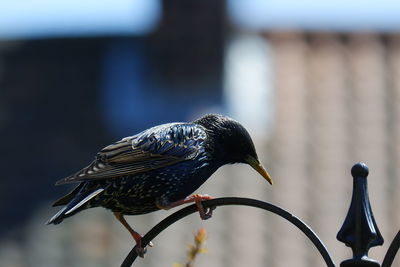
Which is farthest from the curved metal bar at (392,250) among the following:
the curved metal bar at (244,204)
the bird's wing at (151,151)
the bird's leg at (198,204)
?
the bird's wing at (151,151)

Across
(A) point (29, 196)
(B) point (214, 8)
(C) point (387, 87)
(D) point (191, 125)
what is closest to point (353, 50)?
(C) point (387, 87)

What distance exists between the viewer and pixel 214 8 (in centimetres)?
1270

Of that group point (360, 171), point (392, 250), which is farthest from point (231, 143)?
point (392, 250)

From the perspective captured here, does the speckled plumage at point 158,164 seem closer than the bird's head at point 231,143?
Yes

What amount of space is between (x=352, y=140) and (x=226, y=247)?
1656 millimetres

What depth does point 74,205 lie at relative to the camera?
459 centimetres

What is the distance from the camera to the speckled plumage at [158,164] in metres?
4.87

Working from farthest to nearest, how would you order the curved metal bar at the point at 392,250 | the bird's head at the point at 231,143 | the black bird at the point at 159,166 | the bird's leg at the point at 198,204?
the bird's head at the point at 231,143 < the black bird at the point at 159,166 < the bird's leg at the point at 198,204 < the curved metal bar at the point at 392,250

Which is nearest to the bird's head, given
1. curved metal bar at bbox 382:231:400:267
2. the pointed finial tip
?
the pointed finial tip

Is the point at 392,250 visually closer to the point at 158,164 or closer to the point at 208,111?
the point at 158,164

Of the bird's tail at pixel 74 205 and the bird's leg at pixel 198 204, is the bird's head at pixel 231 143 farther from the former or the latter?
the bird's tail at pixel 74 205

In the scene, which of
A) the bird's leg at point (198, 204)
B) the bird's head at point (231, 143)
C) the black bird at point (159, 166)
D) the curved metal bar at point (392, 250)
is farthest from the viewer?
the bird's head at point (231, 143)

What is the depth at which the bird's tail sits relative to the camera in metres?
4.49

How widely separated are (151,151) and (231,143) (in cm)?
33
